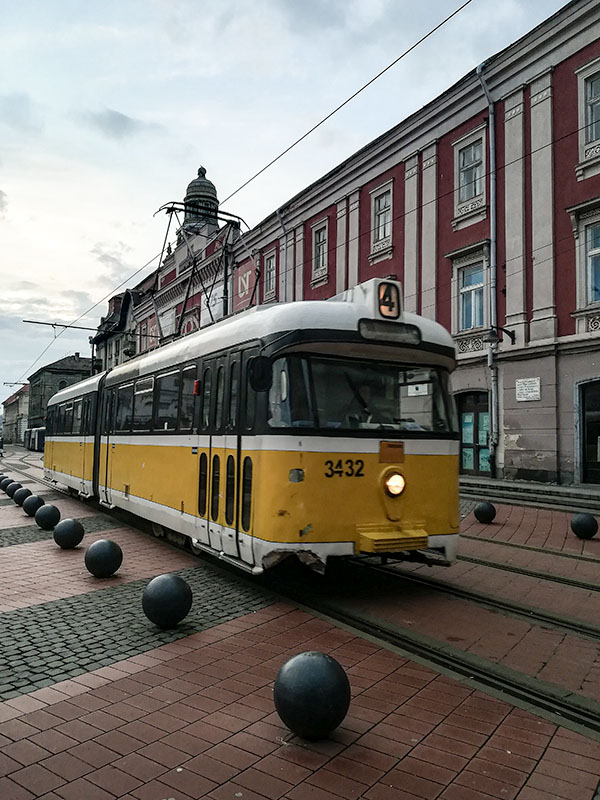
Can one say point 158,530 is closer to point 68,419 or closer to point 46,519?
point 46,519

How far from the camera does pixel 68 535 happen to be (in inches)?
400

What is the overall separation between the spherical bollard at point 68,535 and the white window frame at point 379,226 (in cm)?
1693

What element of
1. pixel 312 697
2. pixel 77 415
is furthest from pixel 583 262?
pixel 312 697

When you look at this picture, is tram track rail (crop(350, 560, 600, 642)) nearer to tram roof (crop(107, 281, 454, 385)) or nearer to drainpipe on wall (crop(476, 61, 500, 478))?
tram roof (crop(107, 281, 454, 385))

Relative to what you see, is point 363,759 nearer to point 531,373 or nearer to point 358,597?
point 358,597

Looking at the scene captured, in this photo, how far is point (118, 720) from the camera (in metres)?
4.15

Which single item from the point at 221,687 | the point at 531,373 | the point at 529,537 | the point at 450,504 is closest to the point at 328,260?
the point at 531,373

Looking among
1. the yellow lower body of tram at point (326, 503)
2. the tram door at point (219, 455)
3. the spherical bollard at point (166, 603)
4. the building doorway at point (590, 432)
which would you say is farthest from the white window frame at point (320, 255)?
the spherical bollard at point (166, 603)

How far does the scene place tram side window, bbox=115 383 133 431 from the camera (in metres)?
12.1

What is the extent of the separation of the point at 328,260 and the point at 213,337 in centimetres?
1979

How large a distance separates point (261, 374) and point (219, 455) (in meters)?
1.61

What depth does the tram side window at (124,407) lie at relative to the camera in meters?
12.1

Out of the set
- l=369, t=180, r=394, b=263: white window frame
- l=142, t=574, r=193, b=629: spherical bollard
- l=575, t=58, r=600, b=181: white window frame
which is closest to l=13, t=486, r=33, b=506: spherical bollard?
l=142, t=574, r=193, b=629: spherical bollard

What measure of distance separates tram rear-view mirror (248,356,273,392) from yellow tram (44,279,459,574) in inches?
0.4
